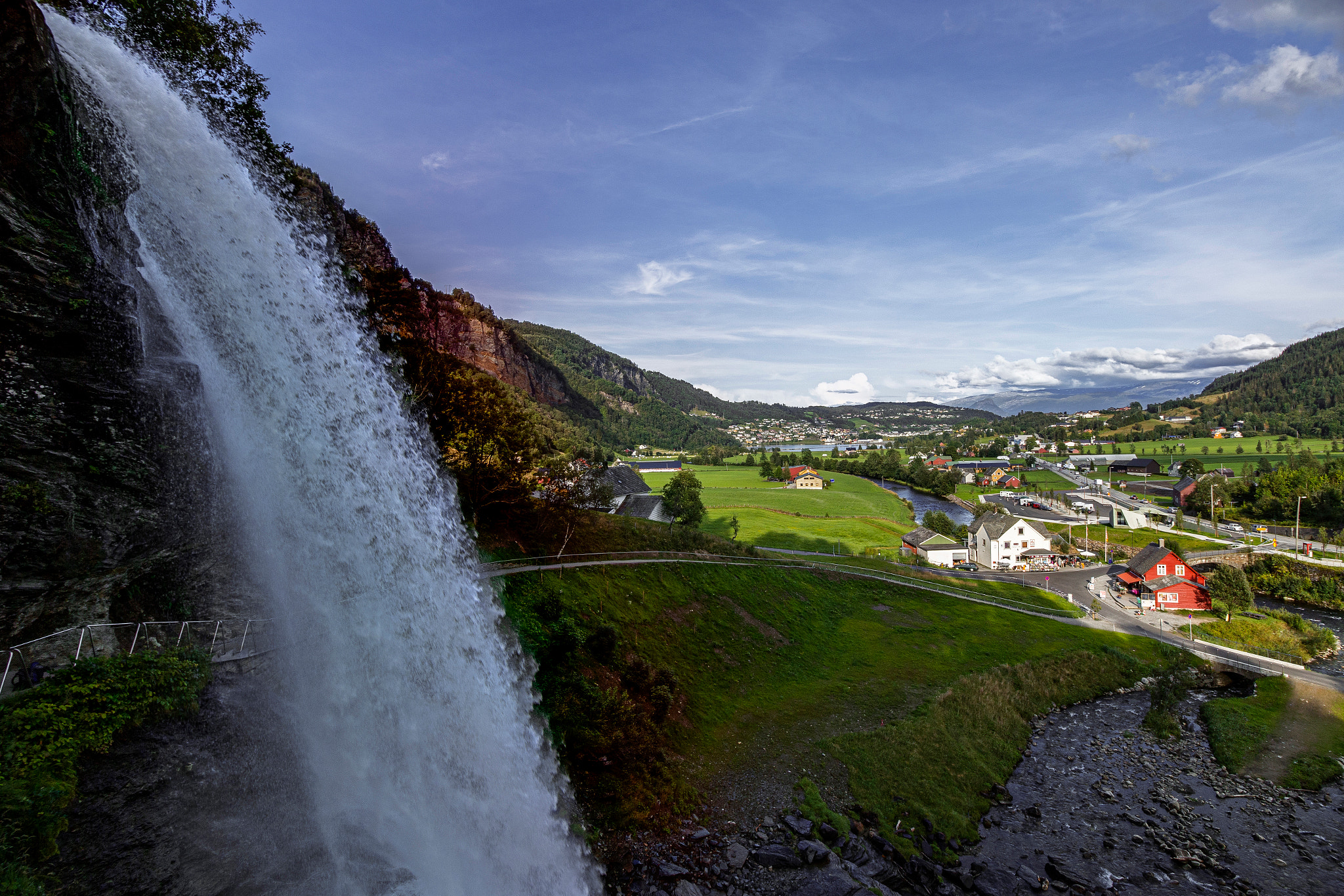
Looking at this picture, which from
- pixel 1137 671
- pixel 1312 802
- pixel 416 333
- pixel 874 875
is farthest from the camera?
pixel 1137 671

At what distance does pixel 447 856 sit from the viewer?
1174 cm

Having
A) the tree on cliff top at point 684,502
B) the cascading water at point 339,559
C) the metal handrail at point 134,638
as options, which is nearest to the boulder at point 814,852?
the cascading water at point 339,559

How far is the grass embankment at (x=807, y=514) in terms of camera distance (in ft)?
234

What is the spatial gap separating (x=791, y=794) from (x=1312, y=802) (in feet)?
80.6

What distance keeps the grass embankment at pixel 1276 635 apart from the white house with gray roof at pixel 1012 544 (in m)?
17.4

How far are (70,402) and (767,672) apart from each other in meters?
28.4

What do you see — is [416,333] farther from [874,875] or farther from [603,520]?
[874,875]

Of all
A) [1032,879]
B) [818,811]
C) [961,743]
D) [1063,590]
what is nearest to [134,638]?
[818,811]

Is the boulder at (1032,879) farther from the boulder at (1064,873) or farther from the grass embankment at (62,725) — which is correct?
the grass embankment at (62,725)

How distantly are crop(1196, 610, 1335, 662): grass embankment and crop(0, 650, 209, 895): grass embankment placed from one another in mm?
61420

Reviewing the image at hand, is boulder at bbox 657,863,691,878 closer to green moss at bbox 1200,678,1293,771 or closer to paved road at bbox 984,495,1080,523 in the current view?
green moss at bbox 1200,678,1293,771

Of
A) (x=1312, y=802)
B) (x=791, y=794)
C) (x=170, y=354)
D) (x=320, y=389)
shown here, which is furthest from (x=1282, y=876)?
(x=170, y=354)

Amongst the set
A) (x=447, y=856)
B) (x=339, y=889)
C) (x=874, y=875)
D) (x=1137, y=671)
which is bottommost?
(x=1137, y=671)

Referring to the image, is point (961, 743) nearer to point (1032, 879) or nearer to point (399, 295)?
point (1032, 879)
